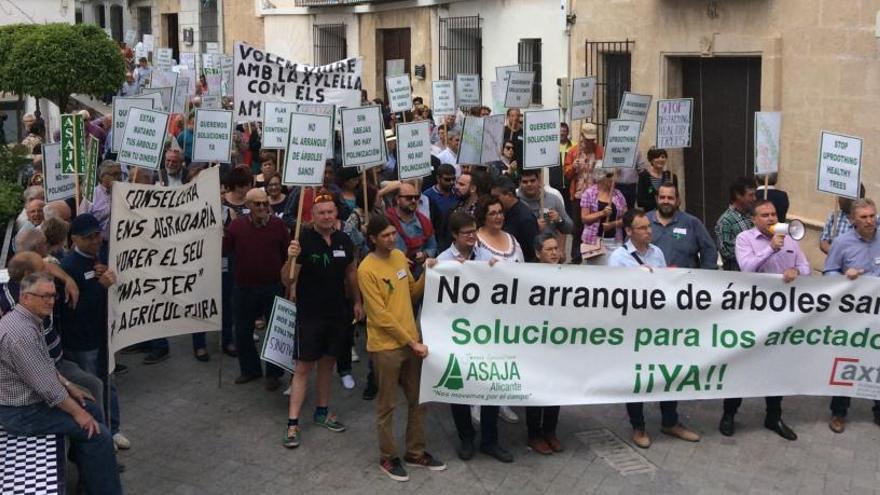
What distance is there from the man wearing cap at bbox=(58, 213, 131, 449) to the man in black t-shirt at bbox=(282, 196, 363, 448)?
3.84 ft

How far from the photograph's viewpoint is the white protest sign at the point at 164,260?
311 inches

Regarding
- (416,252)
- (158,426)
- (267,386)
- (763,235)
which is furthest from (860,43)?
(158,426)

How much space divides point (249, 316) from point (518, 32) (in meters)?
11.9

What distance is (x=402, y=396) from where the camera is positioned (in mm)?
8992

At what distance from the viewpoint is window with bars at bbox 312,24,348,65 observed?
1111 inches

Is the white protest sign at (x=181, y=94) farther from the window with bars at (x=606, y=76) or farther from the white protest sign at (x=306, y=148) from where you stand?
the white protest sign at (x=306, y=148)

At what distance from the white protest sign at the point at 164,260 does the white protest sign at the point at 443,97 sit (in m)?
6.64

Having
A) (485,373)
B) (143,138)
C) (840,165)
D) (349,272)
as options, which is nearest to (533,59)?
(143,138)

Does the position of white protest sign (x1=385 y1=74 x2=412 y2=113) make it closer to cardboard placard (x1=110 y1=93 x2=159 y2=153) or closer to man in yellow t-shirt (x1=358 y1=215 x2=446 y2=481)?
cardboard placard (x1=110 y1=93 x2=159 y2=153)

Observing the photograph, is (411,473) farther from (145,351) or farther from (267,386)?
(145,351)

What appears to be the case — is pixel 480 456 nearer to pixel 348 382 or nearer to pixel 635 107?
pixel 348 382

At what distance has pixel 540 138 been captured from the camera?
34.7ft

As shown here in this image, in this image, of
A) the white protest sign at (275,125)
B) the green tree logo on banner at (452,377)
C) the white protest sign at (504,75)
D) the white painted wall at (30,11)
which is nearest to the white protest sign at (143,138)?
the white protest sign at (275,125)

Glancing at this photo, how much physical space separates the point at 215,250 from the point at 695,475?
374 cm
